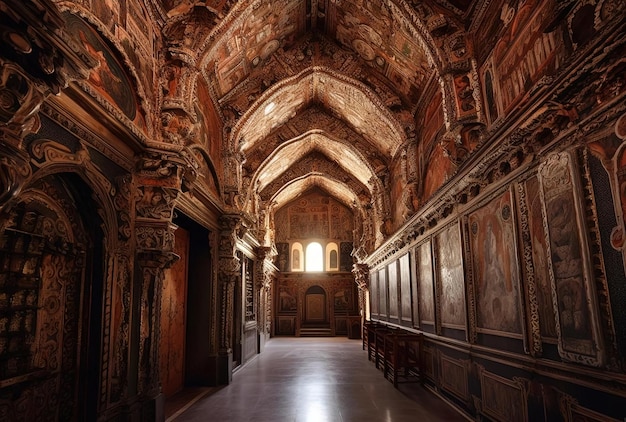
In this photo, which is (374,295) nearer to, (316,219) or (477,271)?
(316,219)

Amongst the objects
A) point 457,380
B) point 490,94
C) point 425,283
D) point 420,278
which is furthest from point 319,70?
point 457,380

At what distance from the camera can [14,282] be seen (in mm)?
3633

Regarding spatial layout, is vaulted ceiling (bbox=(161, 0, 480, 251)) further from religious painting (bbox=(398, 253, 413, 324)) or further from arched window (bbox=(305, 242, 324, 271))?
arched window (bbox=(305, 242, 324, 271))

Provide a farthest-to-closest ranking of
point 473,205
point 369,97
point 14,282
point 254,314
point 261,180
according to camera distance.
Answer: point 261,180 → point 254,314 → point 369,97 → point 473,205 → point 14,282

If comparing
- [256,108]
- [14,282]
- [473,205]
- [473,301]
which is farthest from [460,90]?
[14,282]

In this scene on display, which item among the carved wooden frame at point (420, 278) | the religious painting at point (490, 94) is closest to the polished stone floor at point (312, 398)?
the carved wooden frame at point (420, 278)

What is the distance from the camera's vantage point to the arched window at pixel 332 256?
2197 centimetres

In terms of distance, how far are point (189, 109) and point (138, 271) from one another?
2741 mm

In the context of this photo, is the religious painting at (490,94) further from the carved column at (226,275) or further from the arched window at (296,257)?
the arched window at (296,257)

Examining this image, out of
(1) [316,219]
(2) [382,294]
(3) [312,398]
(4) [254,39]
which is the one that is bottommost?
(3) [312,398]

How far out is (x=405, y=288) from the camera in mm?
10625

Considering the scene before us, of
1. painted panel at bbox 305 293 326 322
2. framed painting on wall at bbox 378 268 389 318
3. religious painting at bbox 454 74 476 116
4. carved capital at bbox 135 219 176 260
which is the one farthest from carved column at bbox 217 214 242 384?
painted panel at bbox 305 293 326 322

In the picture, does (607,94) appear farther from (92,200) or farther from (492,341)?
(92,200)

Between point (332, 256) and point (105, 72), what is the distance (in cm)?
1808
